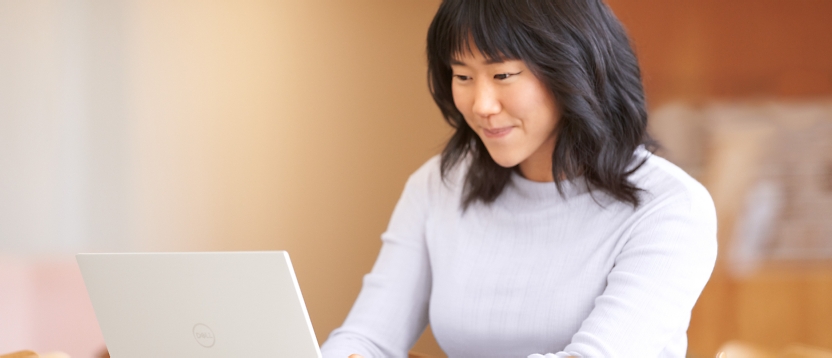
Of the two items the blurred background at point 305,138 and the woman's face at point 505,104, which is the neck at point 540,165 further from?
the blurred background at point 305,138

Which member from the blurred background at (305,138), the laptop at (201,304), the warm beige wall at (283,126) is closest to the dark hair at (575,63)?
the laptop at (201,304)

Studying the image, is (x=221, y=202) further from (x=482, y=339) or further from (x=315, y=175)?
(x=482, y=339)

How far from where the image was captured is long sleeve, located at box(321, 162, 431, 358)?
1383mm

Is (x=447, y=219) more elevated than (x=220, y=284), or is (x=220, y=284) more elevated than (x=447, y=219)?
(x=220, y=284)

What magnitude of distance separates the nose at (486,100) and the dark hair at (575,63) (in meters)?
0.05

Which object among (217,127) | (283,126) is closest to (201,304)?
(217,127)

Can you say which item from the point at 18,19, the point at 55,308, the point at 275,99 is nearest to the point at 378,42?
the point at 275,99

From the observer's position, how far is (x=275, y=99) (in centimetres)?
275

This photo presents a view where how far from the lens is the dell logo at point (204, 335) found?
88 cm

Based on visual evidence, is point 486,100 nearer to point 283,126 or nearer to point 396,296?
point 396,296

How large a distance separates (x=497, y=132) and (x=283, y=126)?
65.2 inches

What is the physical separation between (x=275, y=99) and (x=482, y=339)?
1.69 m

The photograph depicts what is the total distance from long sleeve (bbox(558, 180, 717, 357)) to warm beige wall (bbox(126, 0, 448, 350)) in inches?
66.5

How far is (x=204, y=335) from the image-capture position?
0.89m
